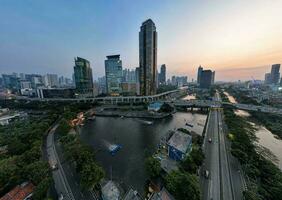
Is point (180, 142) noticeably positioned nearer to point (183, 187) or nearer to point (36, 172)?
point (183, 187)

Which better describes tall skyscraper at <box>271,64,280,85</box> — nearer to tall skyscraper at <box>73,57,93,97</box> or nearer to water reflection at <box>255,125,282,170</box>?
water reflection at <box>255,125,282,170</box>

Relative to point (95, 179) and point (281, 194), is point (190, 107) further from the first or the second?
point (95, 179)

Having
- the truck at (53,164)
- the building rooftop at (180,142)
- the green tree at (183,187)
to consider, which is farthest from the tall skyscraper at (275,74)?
the truck at (53,164)

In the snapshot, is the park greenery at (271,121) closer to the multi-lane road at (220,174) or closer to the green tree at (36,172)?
the multi-lane road at (220,174)

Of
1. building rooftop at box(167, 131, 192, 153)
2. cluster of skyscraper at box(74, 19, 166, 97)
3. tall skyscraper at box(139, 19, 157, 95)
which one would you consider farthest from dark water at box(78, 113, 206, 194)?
cluster of skyscraper at box(74, 19, 166, 97)

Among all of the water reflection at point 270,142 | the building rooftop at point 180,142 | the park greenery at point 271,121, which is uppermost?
the building rooftop at point 180,142

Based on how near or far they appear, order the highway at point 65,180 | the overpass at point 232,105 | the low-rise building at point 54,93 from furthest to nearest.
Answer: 1. the low-rise building at point 54,93
2. the overpass at point 232,105
3. the highway at point 65,180
